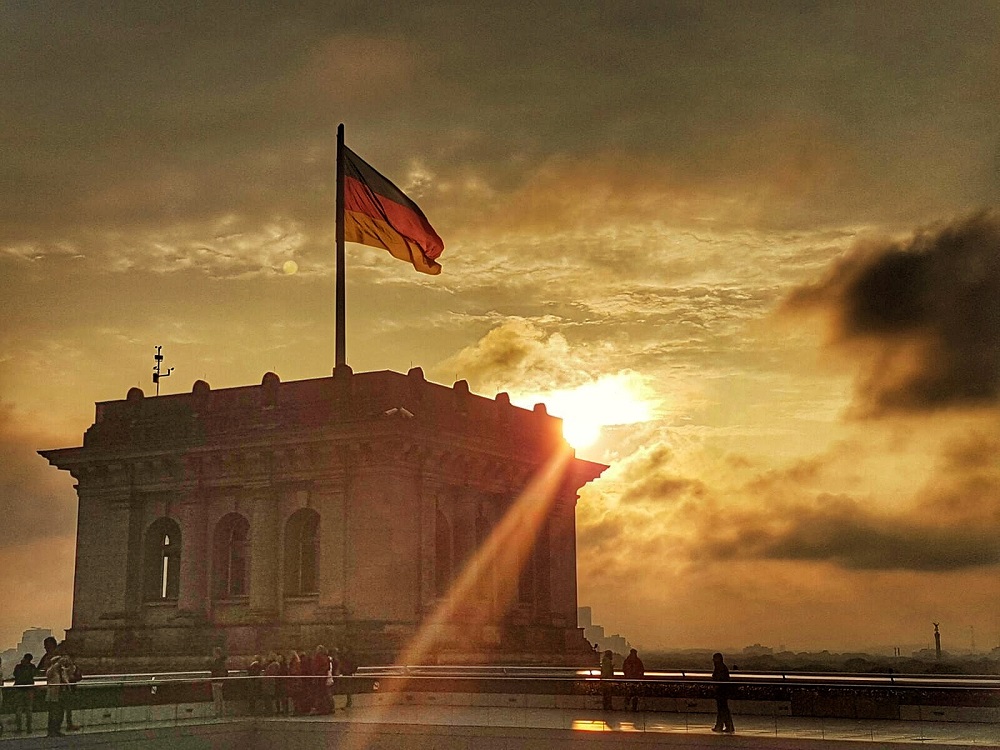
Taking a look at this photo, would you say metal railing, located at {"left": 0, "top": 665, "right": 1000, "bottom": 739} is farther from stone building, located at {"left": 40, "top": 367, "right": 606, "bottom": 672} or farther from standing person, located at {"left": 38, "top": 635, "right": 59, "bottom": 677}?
stone building, located at {"left": 40, "top": 367, "right": 606, "bottom": 672}

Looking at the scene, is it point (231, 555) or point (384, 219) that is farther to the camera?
point (384, 219)

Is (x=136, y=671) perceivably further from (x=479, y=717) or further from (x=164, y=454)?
(x=479, y=717)

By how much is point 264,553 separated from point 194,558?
10.8ft

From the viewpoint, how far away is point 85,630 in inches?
2103

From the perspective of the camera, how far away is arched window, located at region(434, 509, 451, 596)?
5067 centimetres

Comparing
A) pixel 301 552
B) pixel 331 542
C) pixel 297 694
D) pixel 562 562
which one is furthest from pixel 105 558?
pixel 297 694

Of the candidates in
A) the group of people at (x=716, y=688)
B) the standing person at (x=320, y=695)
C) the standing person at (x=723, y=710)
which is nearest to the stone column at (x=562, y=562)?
the group of people at (x=716, y=688)

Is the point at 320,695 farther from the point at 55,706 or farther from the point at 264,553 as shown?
the point at 264,553

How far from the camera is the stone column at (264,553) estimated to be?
164ft

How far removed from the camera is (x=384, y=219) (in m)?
53.4

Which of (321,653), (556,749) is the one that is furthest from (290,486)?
(556,749)

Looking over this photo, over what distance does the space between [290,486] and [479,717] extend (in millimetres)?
20515

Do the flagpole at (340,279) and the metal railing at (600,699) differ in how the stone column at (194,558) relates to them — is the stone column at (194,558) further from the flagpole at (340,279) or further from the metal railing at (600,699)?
the metal railing at (600,699)

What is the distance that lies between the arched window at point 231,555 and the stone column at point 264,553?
858 millimetres
